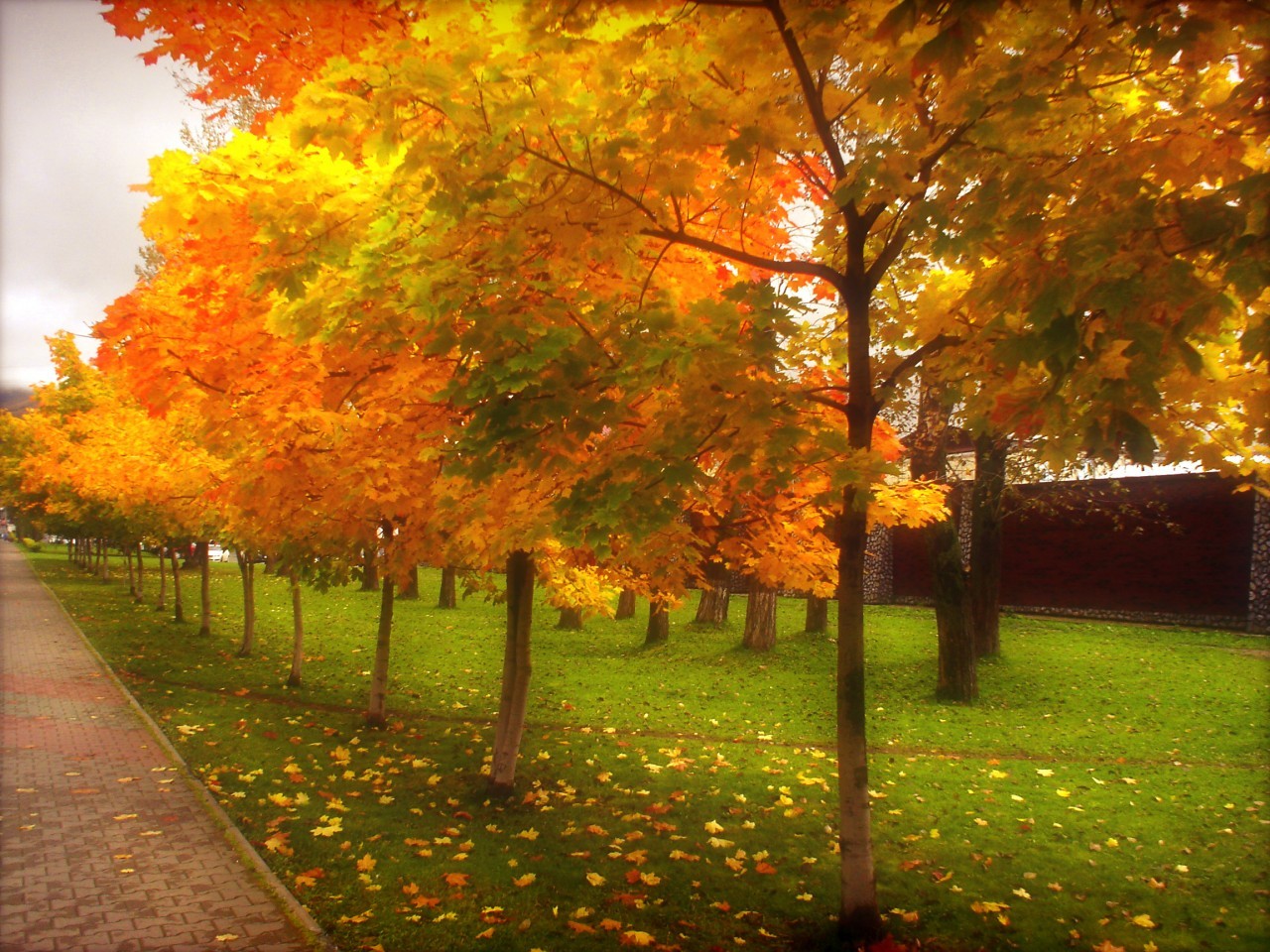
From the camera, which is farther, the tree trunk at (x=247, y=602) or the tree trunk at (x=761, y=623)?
the tree trunk at (x=761, y=623)

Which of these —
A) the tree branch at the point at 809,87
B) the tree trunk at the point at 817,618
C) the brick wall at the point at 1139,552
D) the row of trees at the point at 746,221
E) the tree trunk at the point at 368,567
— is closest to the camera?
the row of trees at the point at 746,221

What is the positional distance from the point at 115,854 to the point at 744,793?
190 inches

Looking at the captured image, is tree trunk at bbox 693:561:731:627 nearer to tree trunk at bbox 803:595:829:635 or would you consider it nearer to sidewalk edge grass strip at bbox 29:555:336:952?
tree trunk at bbox 803:595:829:635

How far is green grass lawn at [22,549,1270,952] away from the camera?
5004 millimetres

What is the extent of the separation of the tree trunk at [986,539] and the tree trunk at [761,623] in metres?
3.44

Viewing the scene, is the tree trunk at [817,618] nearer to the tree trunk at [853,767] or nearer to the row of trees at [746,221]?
the row of trees at [746,221]

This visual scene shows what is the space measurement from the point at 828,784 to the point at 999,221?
5736mm

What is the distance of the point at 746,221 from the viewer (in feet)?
17.5

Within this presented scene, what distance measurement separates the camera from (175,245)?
344 inches

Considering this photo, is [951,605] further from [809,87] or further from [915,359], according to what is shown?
[809,87]

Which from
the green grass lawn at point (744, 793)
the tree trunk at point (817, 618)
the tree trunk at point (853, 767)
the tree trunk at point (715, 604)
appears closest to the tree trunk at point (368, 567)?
the green grass lawn at point (744, 793)

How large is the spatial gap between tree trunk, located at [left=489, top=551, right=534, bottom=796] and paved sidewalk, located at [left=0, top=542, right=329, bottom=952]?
2279 mm

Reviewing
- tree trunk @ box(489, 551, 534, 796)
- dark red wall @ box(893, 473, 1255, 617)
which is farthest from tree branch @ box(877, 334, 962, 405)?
dark red wall @ box(893, 473, 1255, 617)

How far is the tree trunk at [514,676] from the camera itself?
7.57m
